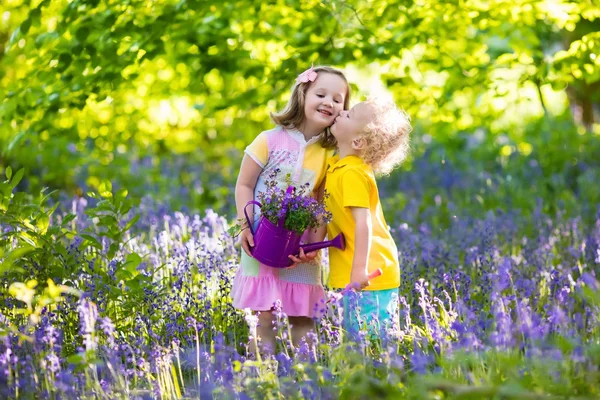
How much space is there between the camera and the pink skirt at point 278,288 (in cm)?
344

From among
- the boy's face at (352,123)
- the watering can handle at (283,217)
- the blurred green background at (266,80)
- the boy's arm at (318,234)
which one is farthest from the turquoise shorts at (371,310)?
the blurred green background at (266,80)

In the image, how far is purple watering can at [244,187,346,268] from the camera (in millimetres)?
3172

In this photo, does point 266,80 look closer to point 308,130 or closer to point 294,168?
point 308,130

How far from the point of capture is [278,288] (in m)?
3.45

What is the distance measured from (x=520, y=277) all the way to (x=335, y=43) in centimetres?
238

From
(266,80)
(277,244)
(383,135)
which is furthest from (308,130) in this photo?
(266,80)

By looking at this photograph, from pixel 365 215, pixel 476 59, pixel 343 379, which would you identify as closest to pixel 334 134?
pixel 365 215

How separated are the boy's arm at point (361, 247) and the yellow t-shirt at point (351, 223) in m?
0.06

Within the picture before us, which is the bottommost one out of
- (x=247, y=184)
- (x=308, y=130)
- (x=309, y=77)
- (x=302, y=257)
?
(x=302, y=257)

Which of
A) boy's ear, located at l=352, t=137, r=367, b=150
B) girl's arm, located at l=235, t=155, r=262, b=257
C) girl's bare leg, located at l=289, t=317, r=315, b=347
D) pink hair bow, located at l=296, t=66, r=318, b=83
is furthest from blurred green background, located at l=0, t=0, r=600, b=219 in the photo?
girl's bare leg, located at l=289, t=317, r=315, b=347

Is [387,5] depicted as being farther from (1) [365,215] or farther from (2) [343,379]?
(2) [343,379]

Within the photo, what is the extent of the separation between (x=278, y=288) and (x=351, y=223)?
490mm

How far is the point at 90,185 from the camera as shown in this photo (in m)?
8.00

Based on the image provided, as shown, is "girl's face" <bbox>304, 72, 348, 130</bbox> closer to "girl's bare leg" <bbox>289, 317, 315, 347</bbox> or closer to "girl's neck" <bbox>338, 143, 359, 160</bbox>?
"girl's neck" <bbox>338, 143, 359, 160</bbox>
